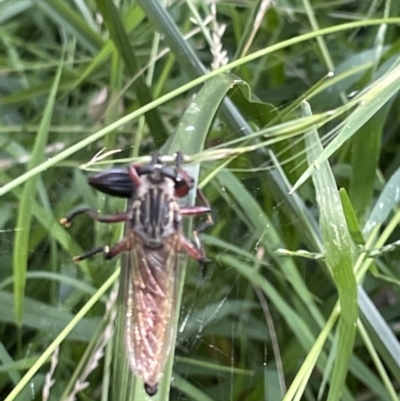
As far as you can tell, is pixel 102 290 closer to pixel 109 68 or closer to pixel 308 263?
pixel 308 263

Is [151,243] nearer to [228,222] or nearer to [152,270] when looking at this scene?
[152,270]

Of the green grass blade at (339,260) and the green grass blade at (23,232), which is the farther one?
the green grass blade at (23,232)

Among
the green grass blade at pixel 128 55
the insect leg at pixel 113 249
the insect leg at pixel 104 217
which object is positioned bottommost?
the insect leg at pixel 113 249

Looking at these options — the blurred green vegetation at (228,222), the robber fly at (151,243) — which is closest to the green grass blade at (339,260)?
the blurred green vegetation at (228,222)

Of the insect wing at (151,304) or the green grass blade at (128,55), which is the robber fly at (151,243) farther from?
the green grass blade at (128,55)

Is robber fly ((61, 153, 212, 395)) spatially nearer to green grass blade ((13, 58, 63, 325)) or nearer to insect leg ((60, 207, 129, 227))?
insect leg ((60, 207, 129, 227))

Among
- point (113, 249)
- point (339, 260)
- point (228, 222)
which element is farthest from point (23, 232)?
point (339, 260)

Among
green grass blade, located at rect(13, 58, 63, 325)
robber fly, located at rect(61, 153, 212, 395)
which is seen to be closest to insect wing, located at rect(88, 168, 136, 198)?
robber fly, located at rect(61, 153, 212, 395)

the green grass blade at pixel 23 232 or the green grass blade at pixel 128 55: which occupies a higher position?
the green grass blade at pixel 128 55
